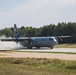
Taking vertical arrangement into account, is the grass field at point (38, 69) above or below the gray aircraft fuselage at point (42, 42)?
below

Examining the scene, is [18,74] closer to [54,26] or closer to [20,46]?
[20,46]

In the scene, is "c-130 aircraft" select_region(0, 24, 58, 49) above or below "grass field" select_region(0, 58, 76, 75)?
above

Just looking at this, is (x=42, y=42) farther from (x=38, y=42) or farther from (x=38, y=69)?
(x=38, y=69)

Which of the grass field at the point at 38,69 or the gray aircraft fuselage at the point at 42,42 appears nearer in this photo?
the grass field at the point at 38,69

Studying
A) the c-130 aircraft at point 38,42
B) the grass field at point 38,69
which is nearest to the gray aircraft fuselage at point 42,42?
the c-130 aircraft at point 38,42

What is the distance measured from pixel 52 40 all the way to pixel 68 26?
6952 centimetres

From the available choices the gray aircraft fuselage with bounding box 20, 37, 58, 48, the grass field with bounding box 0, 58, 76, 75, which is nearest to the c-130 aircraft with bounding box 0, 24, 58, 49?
the gray aircraft fuselage with bounding box 20, 37, 58, 48

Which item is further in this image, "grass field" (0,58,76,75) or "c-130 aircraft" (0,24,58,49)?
"c-130 aircraft" (0,24,58,49)

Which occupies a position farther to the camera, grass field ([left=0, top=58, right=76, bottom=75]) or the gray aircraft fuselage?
the gray aircraft fuselage

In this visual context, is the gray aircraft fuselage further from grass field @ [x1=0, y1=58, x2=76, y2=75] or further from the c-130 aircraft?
grass field @ [x1=0, y1=58, x2=76, y2=75]

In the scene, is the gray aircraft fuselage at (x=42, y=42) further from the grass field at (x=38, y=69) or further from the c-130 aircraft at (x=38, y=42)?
the grass field at (x=38, y=69)

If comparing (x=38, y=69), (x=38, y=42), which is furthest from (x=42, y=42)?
(x=38, y=69)

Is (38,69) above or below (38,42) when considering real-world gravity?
below

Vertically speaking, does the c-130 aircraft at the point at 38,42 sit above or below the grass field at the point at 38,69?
above
